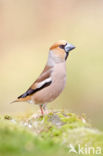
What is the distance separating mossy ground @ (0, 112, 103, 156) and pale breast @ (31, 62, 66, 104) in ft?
2.05

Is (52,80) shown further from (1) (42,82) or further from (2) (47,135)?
(2) (47,135)

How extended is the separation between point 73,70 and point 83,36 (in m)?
3.87

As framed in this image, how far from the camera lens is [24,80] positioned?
1747cm

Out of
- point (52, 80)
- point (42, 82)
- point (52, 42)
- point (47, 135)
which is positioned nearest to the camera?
point (47, 135)

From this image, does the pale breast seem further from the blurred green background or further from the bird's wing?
the blurred green background

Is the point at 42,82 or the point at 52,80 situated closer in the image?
the point at 42,82

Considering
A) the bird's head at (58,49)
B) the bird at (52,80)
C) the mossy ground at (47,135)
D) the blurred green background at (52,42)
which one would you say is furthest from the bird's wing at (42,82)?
the blurred green background at (52,42)

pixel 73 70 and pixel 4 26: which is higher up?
pixel 4 26

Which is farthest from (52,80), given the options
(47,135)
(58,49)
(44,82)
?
(47,135)

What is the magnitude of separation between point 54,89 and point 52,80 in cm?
15

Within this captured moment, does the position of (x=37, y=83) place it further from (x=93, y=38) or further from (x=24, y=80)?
(x=93, y=38)

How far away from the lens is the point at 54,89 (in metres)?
7.17

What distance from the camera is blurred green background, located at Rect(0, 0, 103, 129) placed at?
16.0 meters

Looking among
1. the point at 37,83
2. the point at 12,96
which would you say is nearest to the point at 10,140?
the point at 37,83
